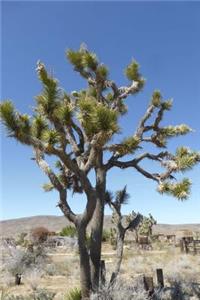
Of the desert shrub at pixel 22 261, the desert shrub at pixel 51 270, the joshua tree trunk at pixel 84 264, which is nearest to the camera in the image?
the joshua tree trunk at pixel 84 264

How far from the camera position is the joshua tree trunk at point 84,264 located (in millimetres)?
9062

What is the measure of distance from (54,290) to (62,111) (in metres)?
5.55

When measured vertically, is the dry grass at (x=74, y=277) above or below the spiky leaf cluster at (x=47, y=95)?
below

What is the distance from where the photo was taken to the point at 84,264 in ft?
30.0

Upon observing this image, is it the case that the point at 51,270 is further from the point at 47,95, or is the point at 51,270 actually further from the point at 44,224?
the point at 44,224

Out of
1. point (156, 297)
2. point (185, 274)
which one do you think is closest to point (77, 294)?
point (156, 297)

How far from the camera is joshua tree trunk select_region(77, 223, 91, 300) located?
29.7 feet

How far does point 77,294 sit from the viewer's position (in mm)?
9406

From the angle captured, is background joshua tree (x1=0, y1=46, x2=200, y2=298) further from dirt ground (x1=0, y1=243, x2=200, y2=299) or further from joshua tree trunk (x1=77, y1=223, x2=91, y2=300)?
dirt ground (x1=0, y1=243, x2=200, y2=299)

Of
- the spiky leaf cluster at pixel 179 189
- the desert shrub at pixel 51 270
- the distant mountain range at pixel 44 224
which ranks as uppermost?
the distant mountain range at pixel 44 224

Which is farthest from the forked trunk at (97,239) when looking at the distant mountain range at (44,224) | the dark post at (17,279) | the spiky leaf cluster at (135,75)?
the distant mountain range at (44,224)

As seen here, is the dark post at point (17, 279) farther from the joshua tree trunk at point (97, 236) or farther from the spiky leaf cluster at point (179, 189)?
the spiky leaf cluster at point (179, 189)

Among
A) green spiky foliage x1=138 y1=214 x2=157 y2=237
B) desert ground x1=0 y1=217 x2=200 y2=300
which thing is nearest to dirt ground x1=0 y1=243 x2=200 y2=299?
desert ground x1=0 y1=217 x2=200 y2=300

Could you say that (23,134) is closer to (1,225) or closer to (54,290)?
(54,290)
